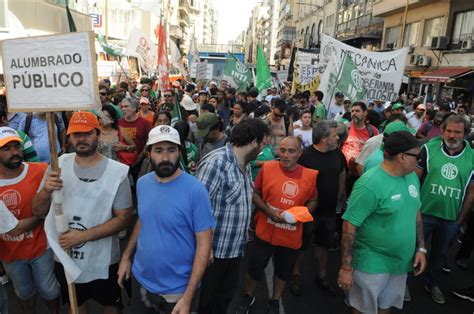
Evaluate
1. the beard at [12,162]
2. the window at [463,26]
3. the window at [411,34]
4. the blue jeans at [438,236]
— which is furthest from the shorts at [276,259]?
the window at [411,34]

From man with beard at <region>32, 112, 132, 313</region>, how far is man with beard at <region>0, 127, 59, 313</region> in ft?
0.56

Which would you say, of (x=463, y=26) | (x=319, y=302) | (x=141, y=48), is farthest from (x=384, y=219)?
(x=463, y=26)

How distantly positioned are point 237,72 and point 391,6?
2082cm

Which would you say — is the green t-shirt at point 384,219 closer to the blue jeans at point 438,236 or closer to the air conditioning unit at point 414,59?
the blue jeans at point 438,236

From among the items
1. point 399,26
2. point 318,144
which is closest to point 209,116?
point 318,144

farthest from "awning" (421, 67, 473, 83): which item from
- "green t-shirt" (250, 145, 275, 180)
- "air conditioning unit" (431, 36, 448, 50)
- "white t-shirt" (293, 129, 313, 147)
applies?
"green t-shirt" (250, 145, 275, 180)

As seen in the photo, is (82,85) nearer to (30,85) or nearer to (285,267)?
(30,85)

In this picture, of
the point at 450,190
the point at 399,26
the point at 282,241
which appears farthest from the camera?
the point at 399,26

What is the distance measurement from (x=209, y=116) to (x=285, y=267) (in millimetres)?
2006

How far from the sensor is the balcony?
24.5 metres

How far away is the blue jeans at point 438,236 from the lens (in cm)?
384

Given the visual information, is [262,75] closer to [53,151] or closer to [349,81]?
[349,81]

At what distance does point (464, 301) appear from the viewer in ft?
13.4

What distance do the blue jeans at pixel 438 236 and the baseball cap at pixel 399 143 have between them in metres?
1.55
